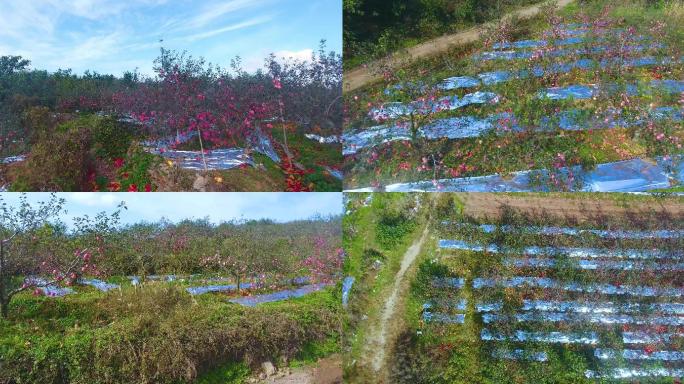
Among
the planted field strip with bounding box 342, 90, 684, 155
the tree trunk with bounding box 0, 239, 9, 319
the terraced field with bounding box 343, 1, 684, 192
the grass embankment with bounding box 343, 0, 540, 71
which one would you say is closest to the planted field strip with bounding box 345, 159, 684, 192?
the terraced field with bounding box 343, 1, 684, 192

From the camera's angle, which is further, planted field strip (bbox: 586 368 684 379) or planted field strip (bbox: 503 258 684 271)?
planted field strip (bbox: 503 258 684 271)

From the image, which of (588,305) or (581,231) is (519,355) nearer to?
(588,305)

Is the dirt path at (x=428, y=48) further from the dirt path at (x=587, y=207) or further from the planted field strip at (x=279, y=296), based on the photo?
the planted field strip at (x=279, y=296)

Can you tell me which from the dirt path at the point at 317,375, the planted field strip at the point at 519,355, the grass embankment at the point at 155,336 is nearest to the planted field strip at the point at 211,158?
the grass embankment at the point at 155,336

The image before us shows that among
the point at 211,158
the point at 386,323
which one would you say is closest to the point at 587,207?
the point at 386,323

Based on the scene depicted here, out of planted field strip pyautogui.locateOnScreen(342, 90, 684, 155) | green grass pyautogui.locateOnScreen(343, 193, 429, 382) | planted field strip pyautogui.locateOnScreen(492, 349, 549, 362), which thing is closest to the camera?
planted field strip pyautogui.locateOnScreen(492, 349, 549, 362)

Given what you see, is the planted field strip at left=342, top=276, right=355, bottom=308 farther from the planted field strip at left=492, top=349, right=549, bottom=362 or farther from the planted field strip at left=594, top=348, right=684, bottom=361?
the planted field strip at left=594, top=348, right=684, bottom=361
